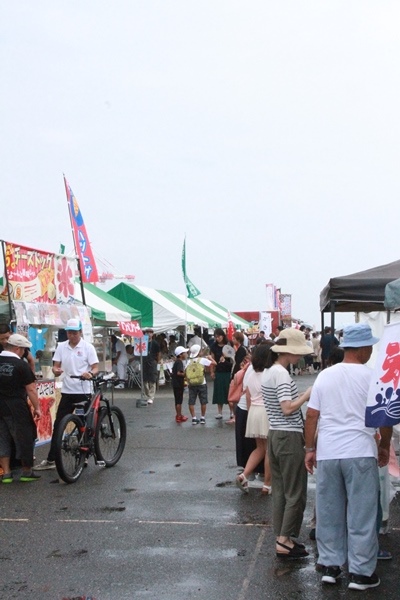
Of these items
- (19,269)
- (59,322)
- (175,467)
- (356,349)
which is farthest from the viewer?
(59,322)

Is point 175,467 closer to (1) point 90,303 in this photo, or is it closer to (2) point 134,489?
(2) point 134,489

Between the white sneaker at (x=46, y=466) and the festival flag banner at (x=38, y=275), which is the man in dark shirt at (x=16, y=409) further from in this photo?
the festival flag banner at (x=38, y=275)

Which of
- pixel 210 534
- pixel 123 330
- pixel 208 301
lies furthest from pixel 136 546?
pixel 208 301

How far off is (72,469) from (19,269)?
3496mm

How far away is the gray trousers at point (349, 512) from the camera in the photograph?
4938mm

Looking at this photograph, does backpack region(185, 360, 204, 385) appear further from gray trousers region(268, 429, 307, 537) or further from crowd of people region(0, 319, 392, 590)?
gray trousers region(268, 429, 307, 537)

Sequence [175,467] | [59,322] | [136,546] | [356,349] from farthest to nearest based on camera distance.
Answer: [59,322] → [175,467] → [136,546] → [356,349]

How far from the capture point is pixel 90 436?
9172mm

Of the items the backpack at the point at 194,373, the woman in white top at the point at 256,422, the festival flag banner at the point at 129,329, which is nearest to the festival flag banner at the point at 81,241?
the backpack at the point at 194,373

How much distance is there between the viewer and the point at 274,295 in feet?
174

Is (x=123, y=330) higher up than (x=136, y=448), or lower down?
higher up

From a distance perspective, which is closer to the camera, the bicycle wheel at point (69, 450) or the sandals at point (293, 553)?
the sandals at point (293, 553)

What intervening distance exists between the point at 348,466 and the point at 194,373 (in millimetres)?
9521

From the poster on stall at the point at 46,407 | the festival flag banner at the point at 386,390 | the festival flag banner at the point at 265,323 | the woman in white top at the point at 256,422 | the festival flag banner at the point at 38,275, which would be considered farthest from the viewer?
the festival flag banner at the point at 265,323
